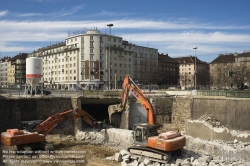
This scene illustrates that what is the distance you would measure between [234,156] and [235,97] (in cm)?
884

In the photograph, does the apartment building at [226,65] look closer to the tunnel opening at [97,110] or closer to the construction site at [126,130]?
the construction site at [126,130]

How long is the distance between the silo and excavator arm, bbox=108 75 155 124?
28.1 feet

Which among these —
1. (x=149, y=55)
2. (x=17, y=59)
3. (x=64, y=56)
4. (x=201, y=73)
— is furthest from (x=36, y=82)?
(x=17, y=59)

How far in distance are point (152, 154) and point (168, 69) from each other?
86728mm

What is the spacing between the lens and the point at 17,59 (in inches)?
4274

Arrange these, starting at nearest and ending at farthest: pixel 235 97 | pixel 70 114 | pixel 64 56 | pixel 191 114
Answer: pixel 70 114 → pixel 235 97 → pixel 191 114 → pixel 64 56

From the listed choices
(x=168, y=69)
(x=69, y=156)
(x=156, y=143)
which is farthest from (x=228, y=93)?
(x=168, y=69)

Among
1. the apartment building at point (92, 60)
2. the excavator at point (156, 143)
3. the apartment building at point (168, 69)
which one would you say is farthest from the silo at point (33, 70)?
the apartment building at point (168, 69)

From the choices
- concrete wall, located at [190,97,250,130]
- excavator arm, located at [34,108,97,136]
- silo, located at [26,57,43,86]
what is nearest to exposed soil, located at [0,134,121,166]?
excavator arm, located at [34,108,97,136]

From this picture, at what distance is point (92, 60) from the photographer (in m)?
74.5

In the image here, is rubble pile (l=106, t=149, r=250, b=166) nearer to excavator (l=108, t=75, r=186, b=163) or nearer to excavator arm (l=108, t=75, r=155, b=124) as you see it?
excavator (l=108, t=75, r=186, b=163)

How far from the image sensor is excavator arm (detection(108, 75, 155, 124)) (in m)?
23.2

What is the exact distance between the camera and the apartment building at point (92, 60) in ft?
243

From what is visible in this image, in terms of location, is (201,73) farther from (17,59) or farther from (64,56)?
(17,59)
